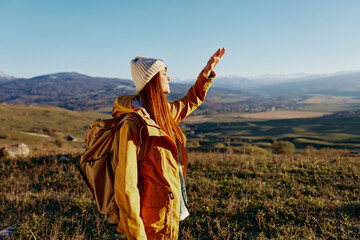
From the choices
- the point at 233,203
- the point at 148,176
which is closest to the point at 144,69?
the point at 148,176

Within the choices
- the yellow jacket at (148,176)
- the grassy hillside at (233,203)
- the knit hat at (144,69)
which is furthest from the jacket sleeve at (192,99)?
the grassy hillside at (233,203)

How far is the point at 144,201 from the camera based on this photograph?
7.34ft

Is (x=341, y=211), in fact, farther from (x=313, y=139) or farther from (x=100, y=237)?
(x=313, y=139)

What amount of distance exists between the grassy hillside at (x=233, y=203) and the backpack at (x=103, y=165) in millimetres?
1893

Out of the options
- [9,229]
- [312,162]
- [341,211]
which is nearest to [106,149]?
[9,229]

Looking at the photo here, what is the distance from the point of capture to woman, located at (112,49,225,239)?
1978 mm

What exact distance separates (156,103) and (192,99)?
1065 millimetres

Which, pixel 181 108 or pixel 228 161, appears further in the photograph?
pixel 228 161

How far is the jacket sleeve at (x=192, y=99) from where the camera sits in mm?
3154

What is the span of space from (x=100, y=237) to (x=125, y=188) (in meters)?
2.64

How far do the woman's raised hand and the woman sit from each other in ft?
2.54

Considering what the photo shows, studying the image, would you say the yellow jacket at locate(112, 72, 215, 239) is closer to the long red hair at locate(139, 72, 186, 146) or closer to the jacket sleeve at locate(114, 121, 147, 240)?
the jacket sleeve at locate(114, 121, 147, 240)

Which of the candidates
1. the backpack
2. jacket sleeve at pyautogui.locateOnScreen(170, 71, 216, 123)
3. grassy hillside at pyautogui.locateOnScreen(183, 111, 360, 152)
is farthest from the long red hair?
grassy hillside at pyautogui.locateOnScreen(183, 111, 360, 152)

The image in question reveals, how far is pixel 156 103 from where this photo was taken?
2395 millimetres
